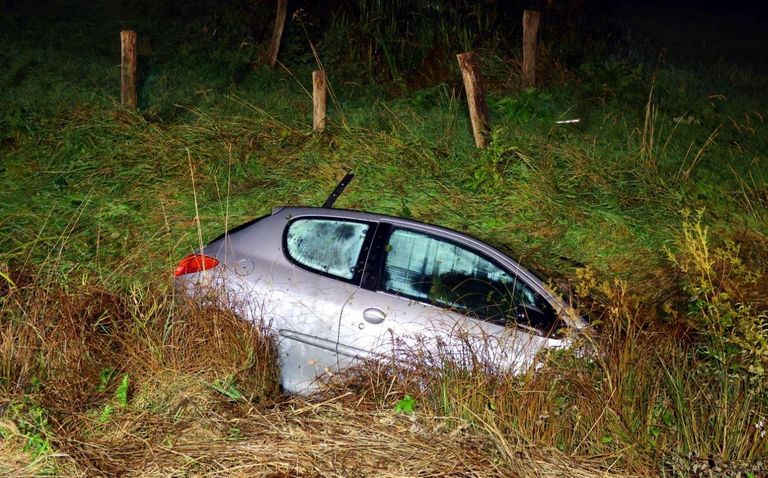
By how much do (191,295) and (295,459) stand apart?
73.8 inches

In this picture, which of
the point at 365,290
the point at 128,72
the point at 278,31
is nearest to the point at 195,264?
the point at 365,290

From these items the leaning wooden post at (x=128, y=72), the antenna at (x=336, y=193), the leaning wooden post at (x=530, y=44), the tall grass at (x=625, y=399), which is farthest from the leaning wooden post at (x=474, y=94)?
the tall grass at (x=625, y=399)

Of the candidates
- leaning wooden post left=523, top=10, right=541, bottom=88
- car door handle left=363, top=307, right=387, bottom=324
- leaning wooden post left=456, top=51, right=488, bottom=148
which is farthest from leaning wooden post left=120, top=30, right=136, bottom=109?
car door handle left=363, top=307, right=387, bottom=324

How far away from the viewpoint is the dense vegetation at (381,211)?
16.3ft

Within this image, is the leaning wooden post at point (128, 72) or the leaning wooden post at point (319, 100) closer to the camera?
the leaning wooden post at point (319, 100)

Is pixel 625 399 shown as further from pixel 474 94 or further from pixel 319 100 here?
pixel 319 100

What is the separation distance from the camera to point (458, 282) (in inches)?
243

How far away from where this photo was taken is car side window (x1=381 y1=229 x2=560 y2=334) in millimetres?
5930

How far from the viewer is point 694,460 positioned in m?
A: 4.78

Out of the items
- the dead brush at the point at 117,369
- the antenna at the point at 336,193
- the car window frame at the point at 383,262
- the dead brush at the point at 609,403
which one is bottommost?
the dead brush at the point at 117,369

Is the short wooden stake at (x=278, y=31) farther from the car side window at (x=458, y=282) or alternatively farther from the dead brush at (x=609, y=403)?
the dead brush at (x=609, y=403)

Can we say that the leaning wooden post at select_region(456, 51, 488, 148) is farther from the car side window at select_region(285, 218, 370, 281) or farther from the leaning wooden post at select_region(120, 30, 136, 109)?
the car side window at select_region(285, 218, 370, 281)

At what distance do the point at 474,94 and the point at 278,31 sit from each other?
5.24 meters

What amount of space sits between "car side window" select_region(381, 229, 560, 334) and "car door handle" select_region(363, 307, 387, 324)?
186 mm
